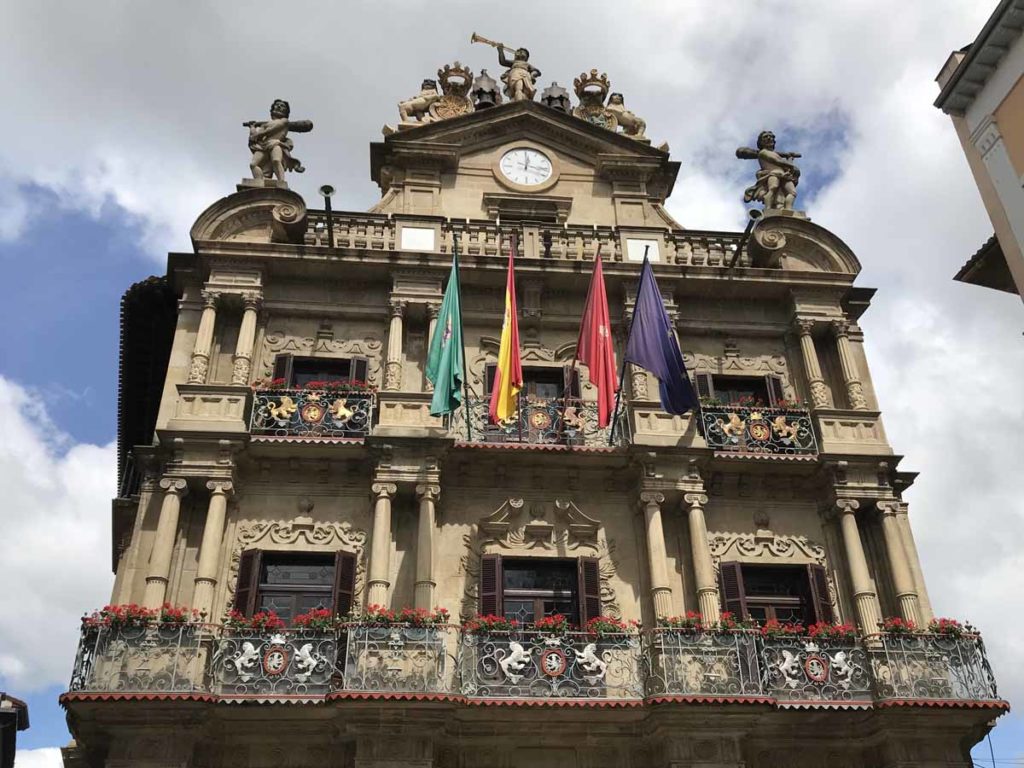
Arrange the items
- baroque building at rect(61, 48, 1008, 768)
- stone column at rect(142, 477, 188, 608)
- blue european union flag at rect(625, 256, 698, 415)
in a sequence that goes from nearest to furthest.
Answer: baroque building at rect(61, 48, 1008, 768), stone column at rect(142, 477, 188, 608), blue european union flag at rect(625, 256, 698, 415)

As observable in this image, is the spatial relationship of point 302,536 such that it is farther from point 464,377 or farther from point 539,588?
point 539,588

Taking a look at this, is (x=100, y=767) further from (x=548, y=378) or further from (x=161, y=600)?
(x=548, y=378)

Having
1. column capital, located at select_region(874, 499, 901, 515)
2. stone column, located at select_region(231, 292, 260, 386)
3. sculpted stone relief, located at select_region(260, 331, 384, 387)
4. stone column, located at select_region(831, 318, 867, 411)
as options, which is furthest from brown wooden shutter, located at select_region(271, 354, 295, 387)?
column capital, located at select_region(874, 499, 901, 515)

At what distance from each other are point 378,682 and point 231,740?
2792 millimetres

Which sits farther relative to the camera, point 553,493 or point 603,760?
point 553,493

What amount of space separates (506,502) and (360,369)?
434cm

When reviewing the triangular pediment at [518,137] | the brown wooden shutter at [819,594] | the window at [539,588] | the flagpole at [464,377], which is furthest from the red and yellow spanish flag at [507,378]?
the triangular pediment at [518,137]

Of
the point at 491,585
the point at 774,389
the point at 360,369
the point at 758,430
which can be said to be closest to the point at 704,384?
the point at 774,389

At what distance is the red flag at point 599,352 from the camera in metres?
17.8

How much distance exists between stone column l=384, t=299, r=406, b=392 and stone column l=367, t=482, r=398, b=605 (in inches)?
87.5

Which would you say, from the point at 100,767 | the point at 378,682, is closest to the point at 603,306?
the point at 378,682

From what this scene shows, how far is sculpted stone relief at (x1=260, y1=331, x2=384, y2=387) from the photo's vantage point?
2000 cm

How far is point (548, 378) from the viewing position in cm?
2034

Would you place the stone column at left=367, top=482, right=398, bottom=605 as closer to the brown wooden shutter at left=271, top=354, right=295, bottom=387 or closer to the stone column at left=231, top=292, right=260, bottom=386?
the brown wooden shutter at left=271, top=354, right=295, bottom=387
